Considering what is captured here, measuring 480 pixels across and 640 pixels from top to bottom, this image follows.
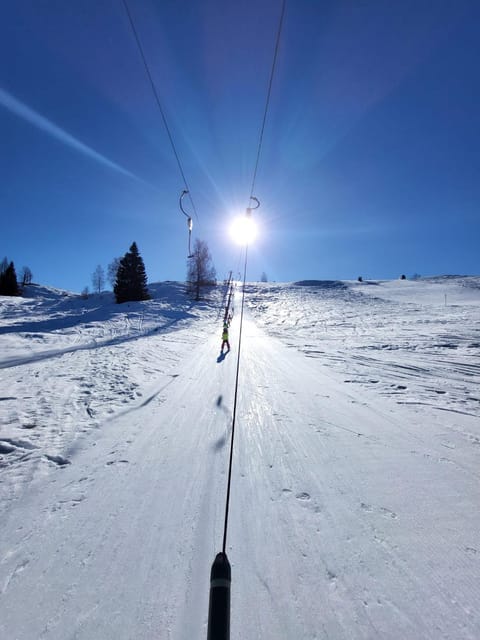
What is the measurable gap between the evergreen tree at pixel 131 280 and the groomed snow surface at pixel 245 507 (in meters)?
31.6

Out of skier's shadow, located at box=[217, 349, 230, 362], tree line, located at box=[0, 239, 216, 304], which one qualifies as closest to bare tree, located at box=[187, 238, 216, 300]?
tree line, located at box=[0, 239, 216, 304]

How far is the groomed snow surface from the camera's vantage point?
1.98 m

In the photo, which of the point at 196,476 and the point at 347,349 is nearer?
the point at 196,476

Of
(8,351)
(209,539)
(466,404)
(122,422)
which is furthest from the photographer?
(8,351)

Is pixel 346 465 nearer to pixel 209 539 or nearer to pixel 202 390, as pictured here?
pixel 209 539

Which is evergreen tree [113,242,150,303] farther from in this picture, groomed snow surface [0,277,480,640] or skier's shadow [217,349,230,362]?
groomed snow surface [0,277,480,640]

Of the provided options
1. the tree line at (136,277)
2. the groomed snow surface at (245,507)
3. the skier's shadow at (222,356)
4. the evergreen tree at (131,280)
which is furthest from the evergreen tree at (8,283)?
the skier's shadow at (222,356)

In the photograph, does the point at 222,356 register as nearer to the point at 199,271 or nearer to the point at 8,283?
the point at 199,271

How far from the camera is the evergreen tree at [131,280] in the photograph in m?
37.7

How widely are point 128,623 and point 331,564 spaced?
1.62 m

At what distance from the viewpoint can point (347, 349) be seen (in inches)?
531

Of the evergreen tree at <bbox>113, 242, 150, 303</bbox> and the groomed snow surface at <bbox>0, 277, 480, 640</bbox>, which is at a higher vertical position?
the evergreen tree at <bbox>113, 242, 150, 303</bbox>

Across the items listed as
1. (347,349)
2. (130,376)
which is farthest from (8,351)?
(347,349)

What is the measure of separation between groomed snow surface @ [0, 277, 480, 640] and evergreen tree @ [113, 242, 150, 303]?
31.6 meters
